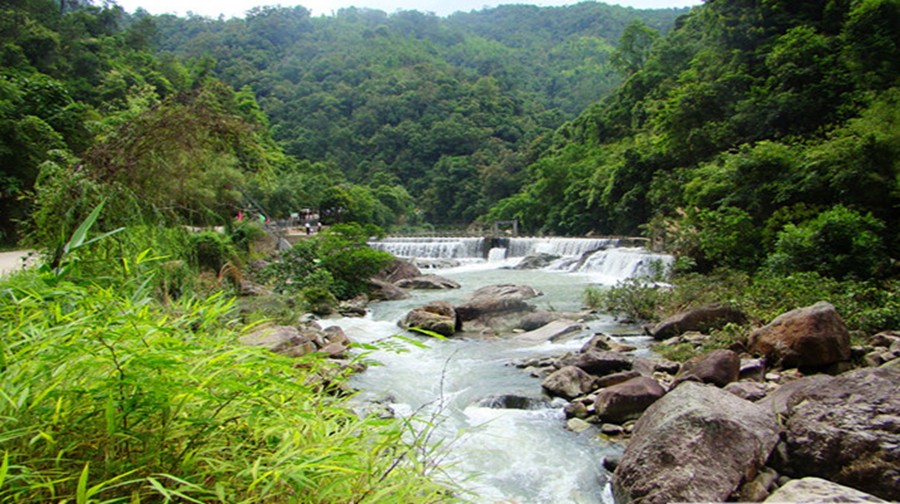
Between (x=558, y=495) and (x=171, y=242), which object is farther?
(x=558, y=495)

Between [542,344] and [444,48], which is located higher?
[444,48]

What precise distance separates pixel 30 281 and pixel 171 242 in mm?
1933

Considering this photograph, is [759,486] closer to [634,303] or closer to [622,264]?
[634,303]

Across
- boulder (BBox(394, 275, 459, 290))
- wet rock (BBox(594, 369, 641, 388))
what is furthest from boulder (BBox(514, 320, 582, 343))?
boulder (BBox(394, 275, 459, 290))

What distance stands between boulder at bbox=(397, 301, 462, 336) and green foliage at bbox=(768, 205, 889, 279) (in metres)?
6.00

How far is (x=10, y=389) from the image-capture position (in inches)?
45.8

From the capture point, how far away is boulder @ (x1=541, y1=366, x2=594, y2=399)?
6.31m

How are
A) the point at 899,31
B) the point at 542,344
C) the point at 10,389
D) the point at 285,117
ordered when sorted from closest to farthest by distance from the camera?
the point at 10,389
the point at 542,344
the point at 899,31
the point at 285,117

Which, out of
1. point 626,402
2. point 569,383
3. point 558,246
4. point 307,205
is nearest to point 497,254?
point 558,246

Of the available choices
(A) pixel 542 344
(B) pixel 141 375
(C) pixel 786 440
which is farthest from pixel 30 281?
(A) pixel 542 344

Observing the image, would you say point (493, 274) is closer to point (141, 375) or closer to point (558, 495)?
point (558, 495)

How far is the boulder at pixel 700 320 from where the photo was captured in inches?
326

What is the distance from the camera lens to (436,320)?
10.4m

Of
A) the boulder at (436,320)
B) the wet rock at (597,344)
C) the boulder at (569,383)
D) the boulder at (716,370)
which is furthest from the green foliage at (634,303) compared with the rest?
the boulder at (569,383)
